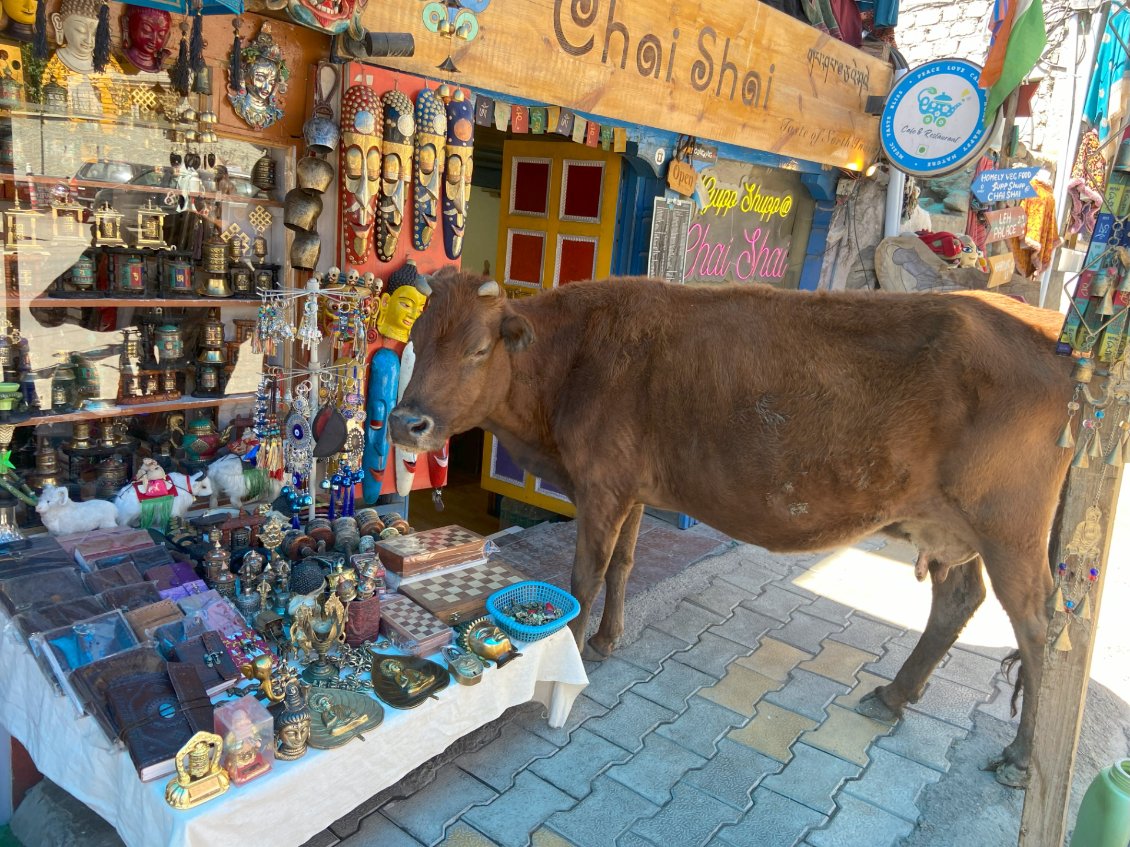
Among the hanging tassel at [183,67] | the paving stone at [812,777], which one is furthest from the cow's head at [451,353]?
the paving stone at [812,777]

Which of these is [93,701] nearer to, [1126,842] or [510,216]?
[1126,842]

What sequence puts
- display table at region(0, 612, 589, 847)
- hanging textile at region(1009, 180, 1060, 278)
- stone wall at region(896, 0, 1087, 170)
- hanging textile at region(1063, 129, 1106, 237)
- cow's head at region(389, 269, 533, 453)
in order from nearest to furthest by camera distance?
1. display table at region(0, 612, 589, 847)
2. cow's head at region(389, 269, 533, 453)
3. hanging textile at region(1063, 129, 1106, 237)
4. hanging textile at region(1009, 180, 1060, 278)
5. stone wall at region(896, 0, 1087, 170)

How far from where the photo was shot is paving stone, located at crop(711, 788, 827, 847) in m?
3.56

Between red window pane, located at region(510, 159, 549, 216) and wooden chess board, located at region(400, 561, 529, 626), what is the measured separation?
399 cm

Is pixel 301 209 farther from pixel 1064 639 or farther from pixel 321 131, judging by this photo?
pixel 1064 639

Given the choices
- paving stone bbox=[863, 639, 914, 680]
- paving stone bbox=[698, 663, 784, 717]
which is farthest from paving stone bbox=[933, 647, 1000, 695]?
paving stone bbox=[698, 663, 784, 717]

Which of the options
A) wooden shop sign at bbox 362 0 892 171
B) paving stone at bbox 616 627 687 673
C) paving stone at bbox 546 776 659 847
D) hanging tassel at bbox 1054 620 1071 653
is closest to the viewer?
hanging tassel at bbox 1054 620 1071 653

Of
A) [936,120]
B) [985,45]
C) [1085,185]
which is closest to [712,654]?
[936,120]

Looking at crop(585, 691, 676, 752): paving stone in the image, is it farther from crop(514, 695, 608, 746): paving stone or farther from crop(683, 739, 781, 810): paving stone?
crop(683, 739, 781, 810): paving stone

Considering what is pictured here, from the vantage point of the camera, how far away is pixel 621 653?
509cm

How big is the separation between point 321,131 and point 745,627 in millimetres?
4297

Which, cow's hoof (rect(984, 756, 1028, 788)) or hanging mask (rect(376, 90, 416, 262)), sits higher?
hanging mask (rect(376, 90, 416, 262))

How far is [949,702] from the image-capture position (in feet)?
16.0

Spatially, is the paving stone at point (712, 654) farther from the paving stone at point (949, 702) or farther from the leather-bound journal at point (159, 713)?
the leather-bound journal at point (159, 713)
